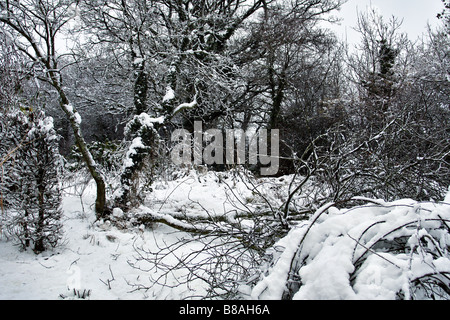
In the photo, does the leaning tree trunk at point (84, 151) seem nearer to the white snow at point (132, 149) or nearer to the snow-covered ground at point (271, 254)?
the snow-covered ground at point (271, 254)

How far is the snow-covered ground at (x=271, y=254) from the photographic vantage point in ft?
3.16

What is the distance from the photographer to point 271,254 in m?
1.59

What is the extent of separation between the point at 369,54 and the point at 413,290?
13211 mm

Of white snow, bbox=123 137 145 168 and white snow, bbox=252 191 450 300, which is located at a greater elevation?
white snow, bbox=123 137 145 168

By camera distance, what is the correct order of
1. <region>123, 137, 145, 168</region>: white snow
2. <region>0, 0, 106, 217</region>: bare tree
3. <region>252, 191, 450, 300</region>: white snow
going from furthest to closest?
<region>123, 137, 145, 168</region>: white snow
<region>0, 0, 106, 217</region>: bare tree
<region>252, 191, 450, 300</region>: white snow

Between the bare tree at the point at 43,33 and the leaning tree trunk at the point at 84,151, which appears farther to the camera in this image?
the leaning tree trunk at the point at 84,151

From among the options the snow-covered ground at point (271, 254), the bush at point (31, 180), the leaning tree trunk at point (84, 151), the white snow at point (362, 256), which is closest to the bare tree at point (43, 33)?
the leaning tree trunk at point (84, 151)

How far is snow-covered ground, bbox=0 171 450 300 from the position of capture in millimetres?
963

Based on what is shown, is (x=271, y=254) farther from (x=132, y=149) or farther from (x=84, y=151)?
(x=132, y=149)

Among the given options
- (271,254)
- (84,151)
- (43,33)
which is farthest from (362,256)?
(43,33)

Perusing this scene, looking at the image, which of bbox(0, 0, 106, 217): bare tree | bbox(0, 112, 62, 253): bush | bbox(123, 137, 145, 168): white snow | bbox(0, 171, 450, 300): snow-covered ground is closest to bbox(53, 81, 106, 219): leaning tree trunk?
bbox(0, 0, 106, 217): bare tree

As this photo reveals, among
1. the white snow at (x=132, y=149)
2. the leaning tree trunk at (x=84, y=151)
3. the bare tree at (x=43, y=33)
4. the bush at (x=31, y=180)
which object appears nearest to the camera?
the bush at (x=31, y=180)

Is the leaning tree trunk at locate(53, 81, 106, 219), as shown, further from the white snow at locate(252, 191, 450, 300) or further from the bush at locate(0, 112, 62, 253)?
the white snow at locate(252, 191, 450, 300)

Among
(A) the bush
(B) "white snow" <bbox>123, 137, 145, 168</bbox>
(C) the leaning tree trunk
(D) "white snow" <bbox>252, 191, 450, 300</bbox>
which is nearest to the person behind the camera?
(D) "white snow" <bbox>252, 191, 450, 300</bbox>
